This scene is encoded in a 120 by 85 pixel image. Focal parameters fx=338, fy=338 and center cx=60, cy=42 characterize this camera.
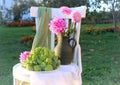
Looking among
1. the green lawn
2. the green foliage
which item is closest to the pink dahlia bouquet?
the green foliage

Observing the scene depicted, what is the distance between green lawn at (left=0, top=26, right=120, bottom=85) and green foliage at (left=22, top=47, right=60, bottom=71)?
1212 mm

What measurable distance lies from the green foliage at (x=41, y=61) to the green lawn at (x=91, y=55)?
1.21 meters

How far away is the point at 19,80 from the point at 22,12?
2.26m

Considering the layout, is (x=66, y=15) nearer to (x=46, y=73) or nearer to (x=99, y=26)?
(x=46, y=73)

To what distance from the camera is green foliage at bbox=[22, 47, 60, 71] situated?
6.33 ft

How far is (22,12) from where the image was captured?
4160 millimetres

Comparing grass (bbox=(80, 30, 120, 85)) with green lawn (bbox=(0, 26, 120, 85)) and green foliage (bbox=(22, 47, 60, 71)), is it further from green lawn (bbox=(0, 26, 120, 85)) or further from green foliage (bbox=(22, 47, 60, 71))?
green foliage (bbox=(22, 47, 60, 71))

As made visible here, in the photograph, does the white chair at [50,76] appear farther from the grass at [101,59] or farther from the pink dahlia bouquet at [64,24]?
the grass at [101,59]

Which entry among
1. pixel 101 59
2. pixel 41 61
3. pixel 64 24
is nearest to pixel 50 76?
pixel 41 61

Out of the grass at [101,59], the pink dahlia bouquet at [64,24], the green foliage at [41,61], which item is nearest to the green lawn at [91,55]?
the grass at [101,59]

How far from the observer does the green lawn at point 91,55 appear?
129 inches

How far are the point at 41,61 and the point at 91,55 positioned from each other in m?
2.05

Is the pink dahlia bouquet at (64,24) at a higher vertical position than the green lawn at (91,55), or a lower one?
higher

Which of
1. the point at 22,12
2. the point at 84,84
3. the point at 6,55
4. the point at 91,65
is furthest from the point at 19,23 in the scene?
the point at 84,84
